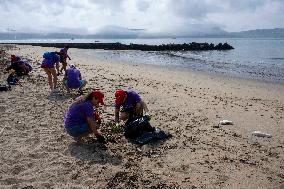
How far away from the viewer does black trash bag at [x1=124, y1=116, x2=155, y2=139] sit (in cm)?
736

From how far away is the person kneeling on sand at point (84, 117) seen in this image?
6.76 metres

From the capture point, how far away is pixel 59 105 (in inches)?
402

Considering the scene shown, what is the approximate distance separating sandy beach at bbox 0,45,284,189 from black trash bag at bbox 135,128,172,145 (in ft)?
0.53

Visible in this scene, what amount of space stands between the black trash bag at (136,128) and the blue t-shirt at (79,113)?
1016 mm

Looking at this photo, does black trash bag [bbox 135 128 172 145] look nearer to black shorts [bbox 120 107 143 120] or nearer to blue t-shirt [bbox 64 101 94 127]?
black shorts [bbox 120 107 143 120]

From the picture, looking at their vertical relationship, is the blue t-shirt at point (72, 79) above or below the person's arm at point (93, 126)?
above

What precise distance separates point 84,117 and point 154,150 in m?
1.59

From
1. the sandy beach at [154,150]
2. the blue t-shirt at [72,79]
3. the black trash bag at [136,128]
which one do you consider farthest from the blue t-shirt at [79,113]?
the blue t-shirt at [72,79]

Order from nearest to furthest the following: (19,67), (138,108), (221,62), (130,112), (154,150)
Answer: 1. (154,150)
2. (138,108)
3. (130,112)
4. (19,67)
5. (221,62)

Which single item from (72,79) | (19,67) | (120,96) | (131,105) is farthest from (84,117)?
(19,67)

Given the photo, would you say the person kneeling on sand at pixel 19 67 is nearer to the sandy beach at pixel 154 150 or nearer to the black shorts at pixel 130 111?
the sandy beach at pixel 154 150

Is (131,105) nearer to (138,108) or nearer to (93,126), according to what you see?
(138,108)

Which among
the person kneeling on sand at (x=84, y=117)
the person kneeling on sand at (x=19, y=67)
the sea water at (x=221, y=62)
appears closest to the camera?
the person kneeling on sand at (x=84, y=117)

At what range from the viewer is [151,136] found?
23.8 ft
